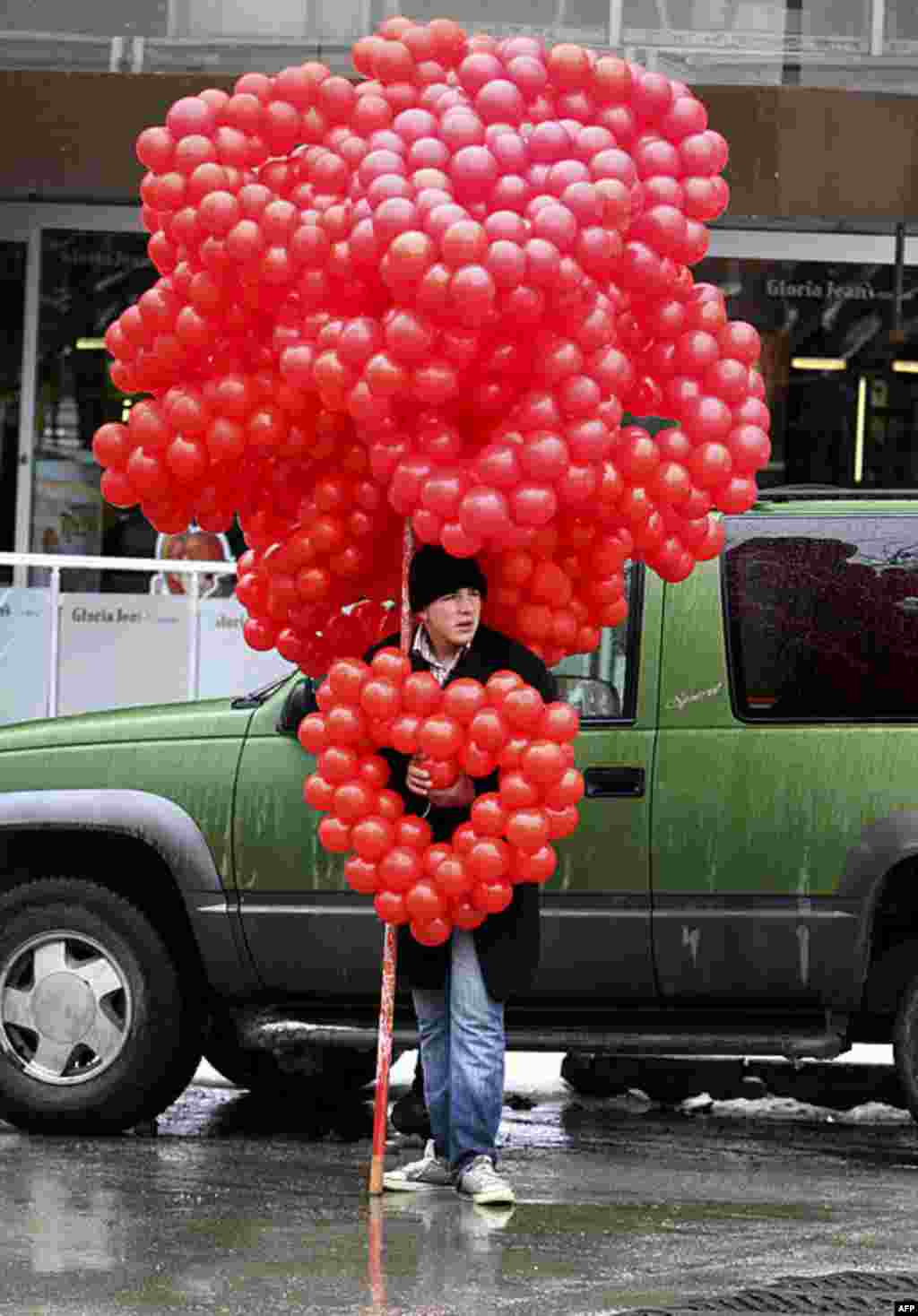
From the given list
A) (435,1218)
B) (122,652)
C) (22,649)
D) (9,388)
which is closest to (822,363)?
(9,388)

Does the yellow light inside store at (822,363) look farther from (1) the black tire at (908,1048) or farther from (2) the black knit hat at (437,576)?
(2) the black knit hat at (437,576)

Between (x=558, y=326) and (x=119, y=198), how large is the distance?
30.9ft

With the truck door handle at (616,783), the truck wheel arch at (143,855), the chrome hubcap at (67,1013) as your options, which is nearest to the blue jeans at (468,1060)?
the truck door handle at (616,783)

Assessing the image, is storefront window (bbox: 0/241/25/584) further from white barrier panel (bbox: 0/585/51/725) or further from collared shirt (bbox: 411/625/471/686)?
collared shirt (bbox: 411/625/471/686)

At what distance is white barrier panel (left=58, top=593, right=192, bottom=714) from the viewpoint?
12703mm

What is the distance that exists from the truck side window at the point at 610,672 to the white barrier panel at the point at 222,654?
14.0ft

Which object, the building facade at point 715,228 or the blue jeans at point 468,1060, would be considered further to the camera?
the building facade at point 715,228

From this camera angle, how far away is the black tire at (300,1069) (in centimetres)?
973

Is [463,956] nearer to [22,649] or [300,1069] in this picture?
[300,1069]

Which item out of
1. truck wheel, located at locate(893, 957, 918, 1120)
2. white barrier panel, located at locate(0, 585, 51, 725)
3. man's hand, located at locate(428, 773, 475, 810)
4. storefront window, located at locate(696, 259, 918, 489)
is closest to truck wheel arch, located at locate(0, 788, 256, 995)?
man's hand, located at locate(428, 773, 475, 810)

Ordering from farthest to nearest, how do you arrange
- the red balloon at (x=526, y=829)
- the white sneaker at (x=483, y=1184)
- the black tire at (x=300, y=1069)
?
1. the black tire at (x=300, y=1069)
2. the white sneaker at (x=483, y=1184)
3. the red balloon at (x=526, y=829)

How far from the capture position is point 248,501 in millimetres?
7426

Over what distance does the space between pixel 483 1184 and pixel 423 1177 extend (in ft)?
1.15

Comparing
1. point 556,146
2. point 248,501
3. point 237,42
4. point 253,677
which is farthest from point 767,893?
point 237,42
